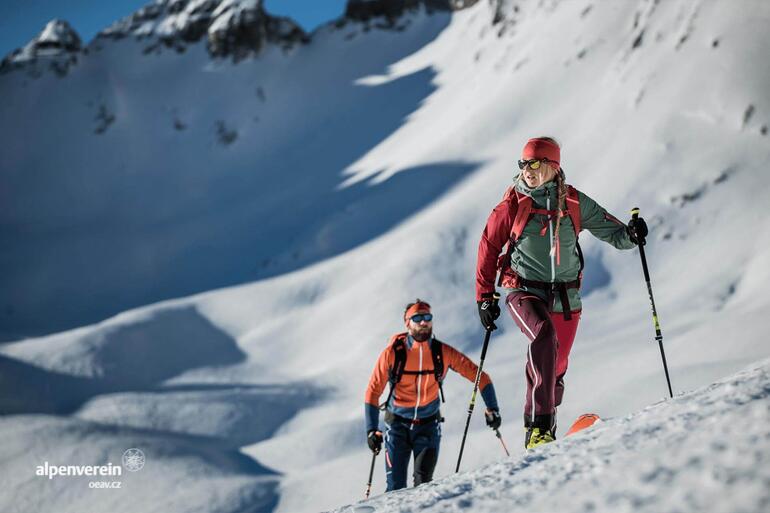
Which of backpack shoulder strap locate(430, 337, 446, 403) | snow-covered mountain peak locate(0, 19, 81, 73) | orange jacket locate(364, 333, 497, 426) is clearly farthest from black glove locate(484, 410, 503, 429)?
snow-covered mountain peak locate(0, 19, 81, 73)

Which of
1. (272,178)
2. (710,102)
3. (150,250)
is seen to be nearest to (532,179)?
(710,102)

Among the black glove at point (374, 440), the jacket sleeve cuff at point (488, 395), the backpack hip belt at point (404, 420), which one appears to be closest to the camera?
the jacket sleeve cuff at point (488, 395)

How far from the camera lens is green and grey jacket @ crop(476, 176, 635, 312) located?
439cm

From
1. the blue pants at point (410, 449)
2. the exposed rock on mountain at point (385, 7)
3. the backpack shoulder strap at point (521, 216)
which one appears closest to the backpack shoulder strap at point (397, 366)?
the blue pants at point (410, 449)

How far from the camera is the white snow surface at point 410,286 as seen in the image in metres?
3.22

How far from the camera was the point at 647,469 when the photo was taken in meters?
2.28

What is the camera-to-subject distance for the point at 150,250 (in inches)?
1617

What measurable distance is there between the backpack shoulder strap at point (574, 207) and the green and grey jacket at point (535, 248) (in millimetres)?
52

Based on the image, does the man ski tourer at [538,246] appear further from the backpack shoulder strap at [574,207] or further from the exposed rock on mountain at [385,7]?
the exposed rock on mountain at [385,7]

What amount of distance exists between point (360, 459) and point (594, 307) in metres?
10.6

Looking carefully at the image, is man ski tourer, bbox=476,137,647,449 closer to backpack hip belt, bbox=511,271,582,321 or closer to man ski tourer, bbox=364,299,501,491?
backpack hip belt, bbox=511,271,582,321

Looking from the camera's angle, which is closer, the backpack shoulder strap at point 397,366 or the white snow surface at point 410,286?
the white snow surface at point 410,286

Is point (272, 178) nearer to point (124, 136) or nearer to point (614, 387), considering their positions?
point (124, 136)

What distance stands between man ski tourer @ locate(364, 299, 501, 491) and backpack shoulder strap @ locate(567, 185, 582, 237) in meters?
2.37
